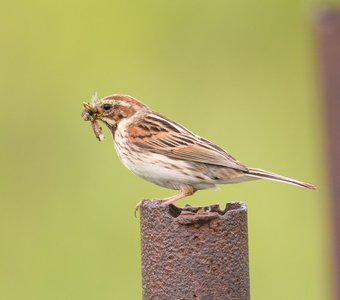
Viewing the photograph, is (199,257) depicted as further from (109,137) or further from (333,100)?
(109,137)

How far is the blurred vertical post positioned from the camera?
8.16m

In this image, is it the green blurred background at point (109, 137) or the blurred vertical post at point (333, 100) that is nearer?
the blurred vertical post at point (333, 100)

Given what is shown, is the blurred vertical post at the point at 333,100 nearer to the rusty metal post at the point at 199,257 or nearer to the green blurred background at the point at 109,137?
the rusty metal post at the point at 199,257

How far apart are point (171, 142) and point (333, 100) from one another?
1754mm

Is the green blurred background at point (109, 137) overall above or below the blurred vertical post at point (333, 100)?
A: above

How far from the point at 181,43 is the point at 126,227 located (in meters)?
3.65

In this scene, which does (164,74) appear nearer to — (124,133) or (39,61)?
(39,61)

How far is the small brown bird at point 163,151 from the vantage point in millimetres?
9367

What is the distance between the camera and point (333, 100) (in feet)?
26.6

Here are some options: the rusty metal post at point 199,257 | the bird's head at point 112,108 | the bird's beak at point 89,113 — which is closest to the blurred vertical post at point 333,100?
the rusty metal post at point 199,257

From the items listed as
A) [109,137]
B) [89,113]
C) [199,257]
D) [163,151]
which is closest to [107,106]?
[89,113]

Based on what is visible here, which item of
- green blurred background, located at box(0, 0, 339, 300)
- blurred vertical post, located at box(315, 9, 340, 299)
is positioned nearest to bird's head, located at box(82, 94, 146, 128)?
blurred vertical post, located at box(315, 9, 340, 299)

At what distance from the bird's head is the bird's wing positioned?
0.32 feet

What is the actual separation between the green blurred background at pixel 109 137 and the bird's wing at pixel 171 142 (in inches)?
101
